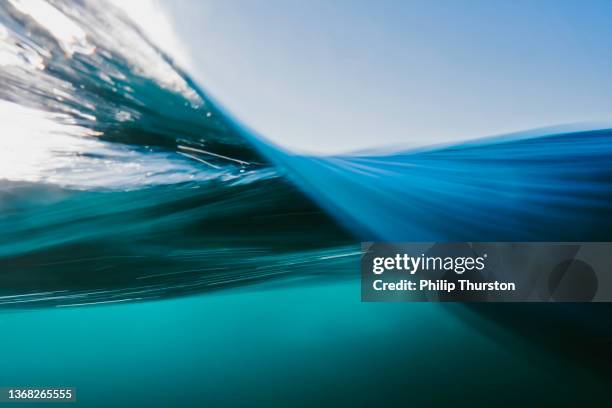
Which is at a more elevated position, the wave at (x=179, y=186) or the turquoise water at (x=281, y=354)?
the wave at (x=179, y=186)

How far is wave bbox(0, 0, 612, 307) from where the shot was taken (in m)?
1.32

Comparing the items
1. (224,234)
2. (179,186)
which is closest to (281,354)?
(224,234)

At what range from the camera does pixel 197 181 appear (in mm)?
1336

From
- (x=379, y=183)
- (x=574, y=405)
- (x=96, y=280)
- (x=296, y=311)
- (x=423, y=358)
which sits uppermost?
(x=379, y=183)

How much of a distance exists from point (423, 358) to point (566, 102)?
3.05 ft

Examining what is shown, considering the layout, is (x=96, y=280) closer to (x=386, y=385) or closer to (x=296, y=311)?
(x=296, y=311)

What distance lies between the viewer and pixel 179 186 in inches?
52.4

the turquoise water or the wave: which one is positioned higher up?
the wave

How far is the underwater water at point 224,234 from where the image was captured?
1320 mm

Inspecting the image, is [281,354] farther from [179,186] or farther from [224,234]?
→ [179,186]

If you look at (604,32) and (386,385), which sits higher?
(604,32)

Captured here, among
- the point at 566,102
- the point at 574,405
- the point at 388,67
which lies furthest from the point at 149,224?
the point at 574,405

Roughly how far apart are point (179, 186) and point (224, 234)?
198 mm

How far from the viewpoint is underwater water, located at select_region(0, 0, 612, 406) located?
1320 millimetres
